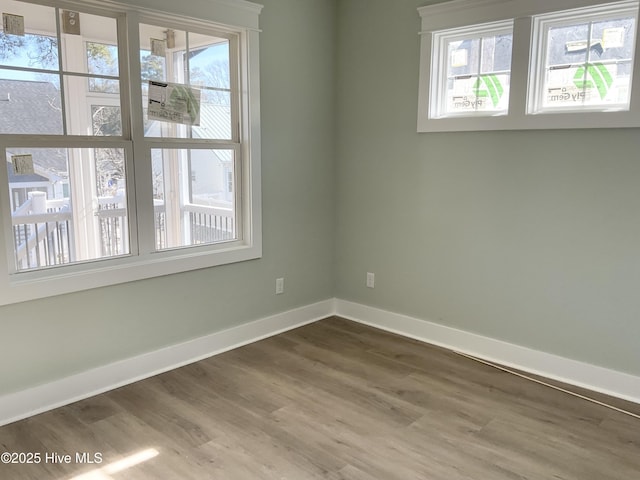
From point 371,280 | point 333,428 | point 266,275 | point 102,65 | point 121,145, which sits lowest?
point 333,428

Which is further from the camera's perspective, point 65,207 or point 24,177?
point 65,207

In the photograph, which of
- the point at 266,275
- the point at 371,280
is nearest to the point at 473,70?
the point at 371,280

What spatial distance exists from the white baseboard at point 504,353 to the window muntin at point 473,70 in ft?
5.06

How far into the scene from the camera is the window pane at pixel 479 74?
3.26m

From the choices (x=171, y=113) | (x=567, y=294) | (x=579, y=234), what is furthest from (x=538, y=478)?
(x=171, y=113)

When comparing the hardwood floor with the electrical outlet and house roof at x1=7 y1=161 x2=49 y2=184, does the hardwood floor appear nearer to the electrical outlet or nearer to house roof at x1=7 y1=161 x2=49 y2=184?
the electrical outlet

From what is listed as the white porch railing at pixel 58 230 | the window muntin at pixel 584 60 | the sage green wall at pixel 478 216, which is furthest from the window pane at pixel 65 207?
the window muntin at pixel 584 60

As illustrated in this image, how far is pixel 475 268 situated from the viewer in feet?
11.4

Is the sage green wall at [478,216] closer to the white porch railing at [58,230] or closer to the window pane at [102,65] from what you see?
the white porch railing at [58,230]

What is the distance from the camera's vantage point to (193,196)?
339cm

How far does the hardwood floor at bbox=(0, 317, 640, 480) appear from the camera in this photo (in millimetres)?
2264

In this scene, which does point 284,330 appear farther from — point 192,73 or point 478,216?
point 192,73

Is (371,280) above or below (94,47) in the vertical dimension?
below

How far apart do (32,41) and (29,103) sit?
309mm
